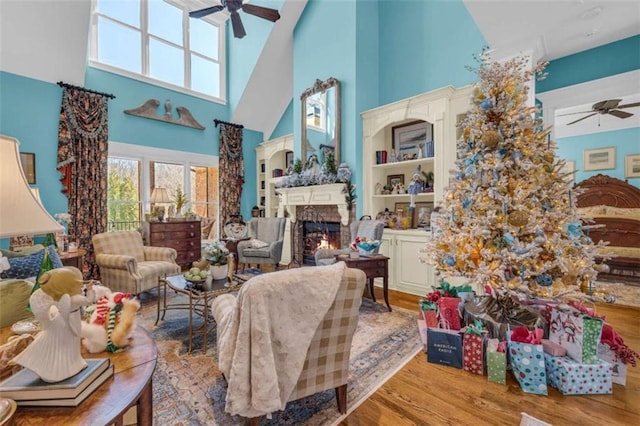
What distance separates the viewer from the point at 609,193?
550 cm

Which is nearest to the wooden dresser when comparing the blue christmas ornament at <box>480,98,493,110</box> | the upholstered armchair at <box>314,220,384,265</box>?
the upholstered armchair at <box>314,220,384,265</box>

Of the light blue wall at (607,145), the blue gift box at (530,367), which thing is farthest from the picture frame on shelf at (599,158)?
the blue gift box at (530,367)

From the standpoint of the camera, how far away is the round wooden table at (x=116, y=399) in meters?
0.81

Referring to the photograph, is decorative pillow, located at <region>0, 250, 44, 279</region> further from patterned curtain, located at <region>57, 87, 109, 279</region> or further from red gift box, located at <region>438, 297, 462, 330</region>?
red gift box, located at <region>438, 297, 462, 330</region>

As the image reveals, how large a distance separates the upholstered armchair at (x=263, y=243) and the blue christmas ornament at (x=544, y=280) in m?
3.59

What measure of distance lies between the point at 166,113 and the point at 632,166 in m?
8.85

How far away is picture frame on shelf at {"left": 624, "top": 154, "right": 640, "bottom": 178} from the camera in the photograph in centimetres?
535

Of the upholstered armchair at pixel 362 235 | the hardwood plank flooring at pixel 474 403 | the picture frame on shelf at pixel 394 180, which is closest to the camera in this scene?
the hardwood plank flooring at pixel 474 403

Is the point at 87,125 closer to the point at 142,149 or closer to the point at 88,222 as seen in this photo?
the point at 142,149

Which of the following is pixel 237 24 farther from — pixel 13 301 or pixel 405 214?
pixel 13 301

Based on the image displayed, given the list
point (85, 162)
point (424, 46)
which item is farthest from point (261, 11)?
point (85, 162)

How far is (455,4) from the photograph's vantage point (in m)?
4.23

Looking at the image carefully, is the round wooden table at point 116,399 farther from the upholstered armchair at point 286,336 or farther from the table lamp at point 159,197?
the table lamp at point 159,197

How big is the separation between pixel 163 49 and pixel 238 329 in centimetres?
642
